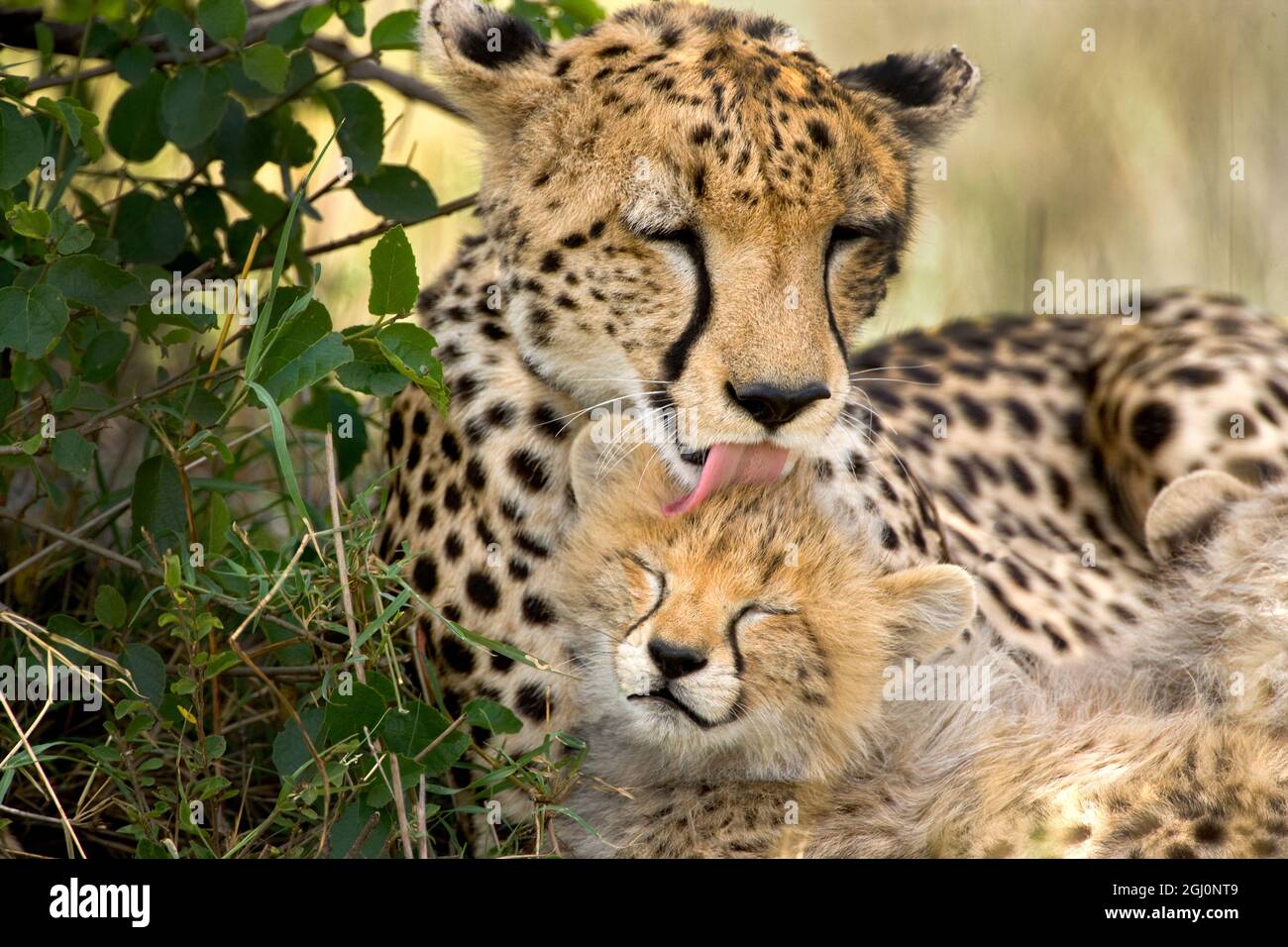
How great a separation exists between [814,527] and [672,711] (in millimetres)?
425

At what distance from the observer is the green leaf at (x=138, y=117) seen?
3.47 meters

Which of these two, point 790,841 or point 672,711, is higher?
point 672,711

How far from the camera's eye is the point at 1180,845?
8.39ft

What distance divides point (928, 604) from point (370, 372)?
39.2 inches

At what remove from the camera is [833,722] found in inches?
108

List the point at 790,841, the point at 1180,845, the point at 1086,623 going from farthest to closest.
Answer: the point at 1086,623 → the point at 790,841 → the point at 1180,845

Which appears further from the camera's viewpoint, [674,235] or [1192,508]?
[1192,508]

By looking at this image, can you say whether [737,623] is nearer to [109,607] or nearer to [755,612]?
[755,612]

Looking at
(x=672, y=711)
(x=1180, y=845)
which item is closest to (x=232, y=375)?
(x=672, y=711)

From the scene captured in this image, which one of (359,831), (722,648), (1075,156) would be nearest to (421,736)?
(359,831)

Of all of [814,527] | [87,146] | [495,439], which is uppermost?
[87,146]
